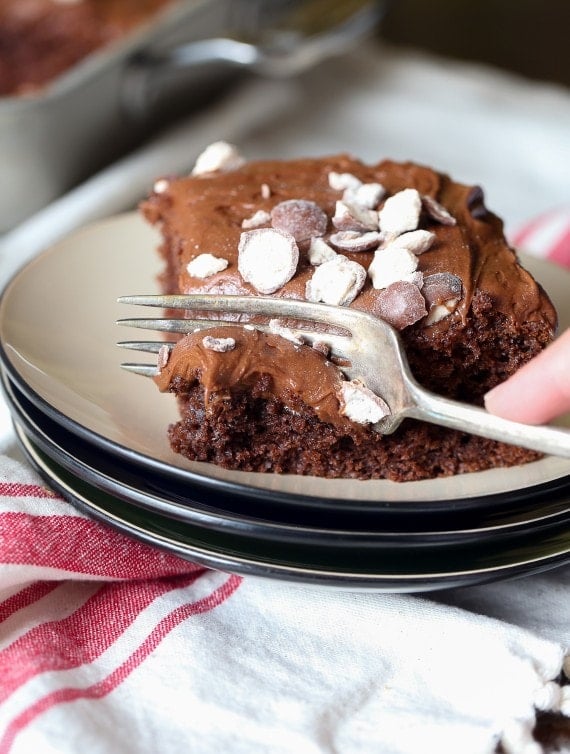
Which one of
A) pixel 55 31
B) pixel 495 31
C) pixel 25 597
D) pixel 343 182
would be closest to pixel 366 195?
pixel 343 182

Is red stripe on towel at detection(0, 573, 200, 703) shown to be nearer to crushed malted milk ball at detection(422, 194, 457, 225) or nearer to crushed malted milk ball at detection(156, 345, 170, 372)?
crushed malted milk ball at detection(156, 345, 170, 372)

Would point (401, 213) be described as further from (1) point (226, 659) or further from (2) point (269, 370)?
(1) point (226, 659)

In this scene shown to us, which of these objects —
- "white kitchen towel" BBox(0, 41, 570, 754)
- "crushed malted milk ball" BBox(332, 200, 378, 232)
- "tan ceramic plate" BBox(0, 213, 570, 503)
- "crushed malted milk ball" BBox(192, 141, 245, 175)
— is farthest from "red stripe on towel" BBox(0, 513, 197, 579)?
"crushed malted milk ball" BBox(192, 141, 245, 175)

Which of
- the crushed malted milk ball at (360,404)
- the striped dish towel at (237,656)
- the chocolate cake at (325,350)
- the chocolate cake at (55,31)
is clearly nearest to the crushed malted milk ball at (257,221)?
the chocolate cake at (325,350)

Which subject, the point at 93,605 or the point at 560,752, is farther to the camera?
the point at 93,605

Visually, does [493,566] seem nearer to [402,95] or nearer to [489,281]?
[489,281]

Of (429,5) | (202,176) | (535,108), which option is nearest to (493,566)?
(202,176)

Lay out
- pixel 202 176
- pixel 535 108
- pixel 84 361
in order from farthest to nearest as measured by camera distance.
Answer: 1. pixel 535 108
2. pixel 202 176
3. pixel 84 361
